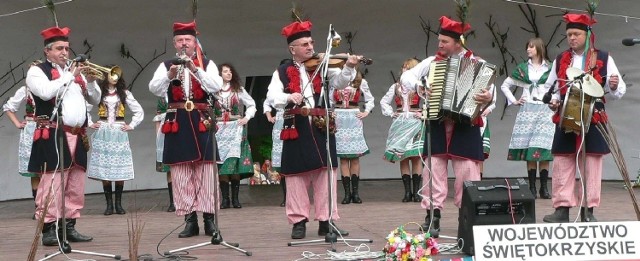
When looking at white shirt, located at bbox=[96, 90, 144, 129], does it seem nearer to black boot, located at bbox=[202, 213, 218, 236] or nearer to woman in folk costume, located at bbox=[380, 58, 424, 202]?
woman in folk costume, located at bbox=[380, 58, 424, 202]

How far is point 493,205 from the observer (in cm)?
665

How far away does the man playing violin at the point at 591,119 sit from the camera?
761 cm

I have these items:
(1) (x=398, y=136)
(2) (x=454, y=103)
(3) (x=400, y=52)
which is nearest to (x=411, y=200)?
(1) (x=398, y=136)

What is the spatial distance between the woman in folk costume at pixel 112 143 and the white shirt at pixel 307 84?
3.56 metres

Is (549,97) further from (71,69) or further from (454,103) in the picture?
(71,69)

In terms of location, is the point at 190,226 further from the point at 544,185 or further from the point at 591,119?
the point at 544,185

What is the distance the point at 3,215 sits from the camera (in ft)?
34.1

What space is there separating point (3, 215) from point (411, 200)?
4475 mm

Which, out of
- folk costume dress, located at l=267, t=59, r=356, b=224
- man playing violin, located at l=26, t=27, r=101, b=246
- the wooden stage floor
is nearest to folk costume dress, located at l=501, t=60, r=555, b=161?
the wooden stage floor

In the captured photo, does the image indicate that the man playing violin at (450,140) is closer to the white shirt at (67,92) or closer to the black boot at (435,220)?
the black boot at (435,220)

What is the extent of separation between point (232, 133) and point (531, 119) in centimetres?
330

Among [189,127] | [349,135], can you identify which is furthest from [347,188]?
[189,127]

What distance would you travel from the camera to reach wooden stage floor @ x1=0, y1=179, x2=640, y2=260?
7062 millimetres

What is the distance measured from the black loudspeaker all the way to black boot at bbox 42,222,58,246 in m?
3.19
